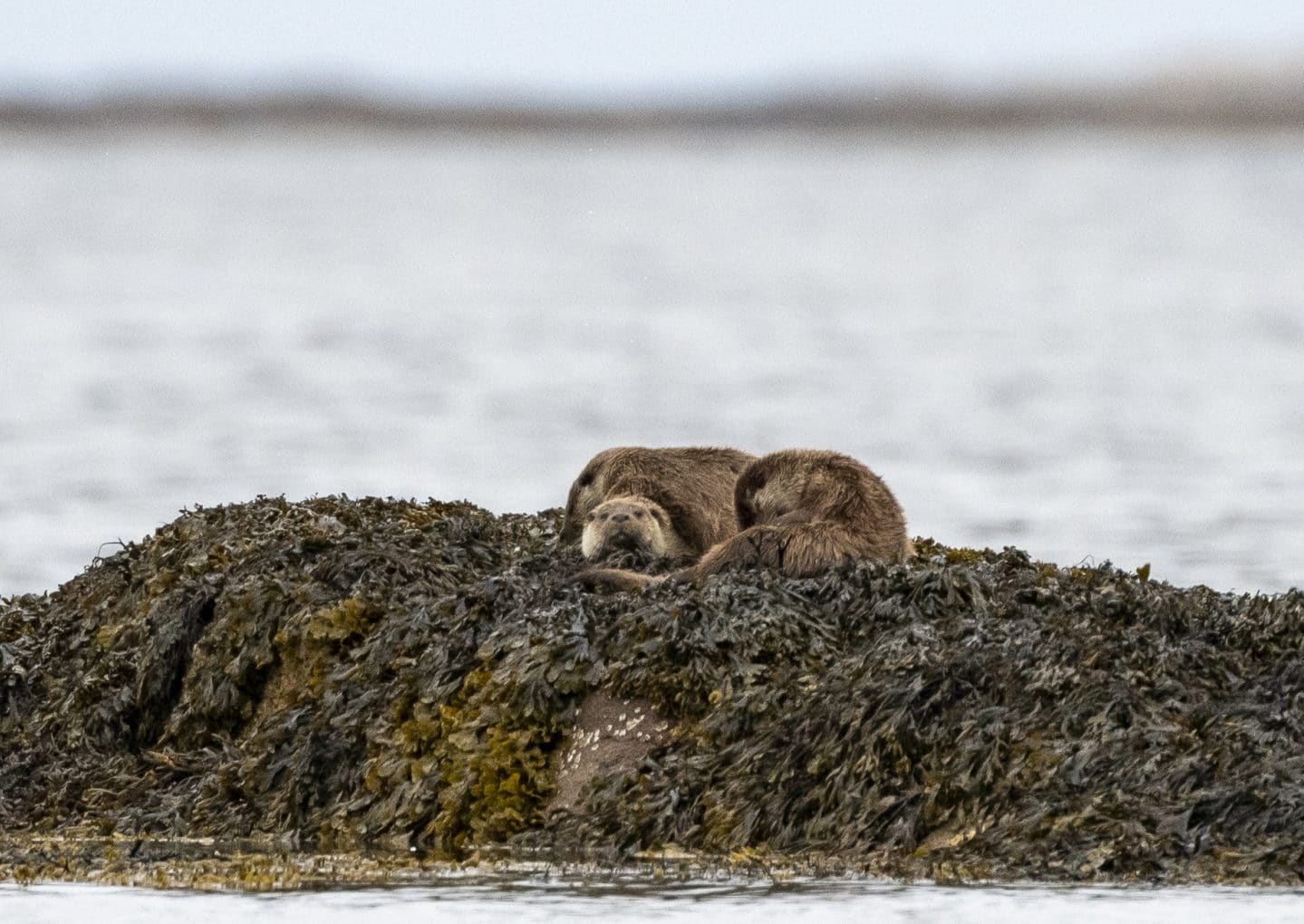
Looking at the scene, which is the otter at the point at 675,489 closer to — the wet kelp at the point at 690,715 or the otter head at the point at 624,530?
the otter head at the point at 624,530

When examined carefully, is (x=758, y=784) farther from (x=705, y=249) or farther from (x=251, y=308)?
(x=705, y=249)

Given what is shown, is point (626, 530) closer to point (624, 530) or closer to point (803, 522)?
point (624, 530)

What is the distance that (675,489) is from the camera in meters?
8.51

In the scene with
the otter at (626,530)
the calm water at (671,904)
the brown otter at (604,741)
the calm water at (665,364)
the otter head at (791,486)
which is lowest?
the calm water at (671,904)

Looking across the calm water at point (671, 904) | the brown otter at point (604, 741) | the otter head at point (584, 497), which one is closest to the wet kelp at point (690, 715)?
the brown otter at point (604, 741)

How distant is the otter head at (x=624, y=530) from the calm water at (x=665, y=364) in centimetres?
471

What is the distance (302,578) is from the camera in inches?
310

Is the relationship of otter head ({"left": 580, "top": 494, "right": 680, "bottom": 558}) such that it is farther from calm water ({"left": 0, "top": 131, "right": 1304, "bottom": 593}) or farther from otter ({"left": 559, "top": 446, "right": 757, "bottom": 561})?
calm water ({"left": 0, "top": 131, "right": 1304, "bottom": 593})

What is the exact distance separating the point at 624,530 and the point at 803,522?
25.5 inches

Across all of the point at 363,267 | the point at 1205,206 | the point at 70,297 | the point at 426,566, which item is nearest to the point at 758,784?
A: the point at 426,566

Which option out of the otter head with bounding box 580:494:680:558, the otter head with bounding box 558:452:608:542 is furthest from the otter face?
the otter head with bounding box 558:452:608:542

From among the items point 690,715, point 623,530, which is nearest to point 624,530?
point 623,530

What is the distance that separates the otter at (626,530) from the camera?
799cm

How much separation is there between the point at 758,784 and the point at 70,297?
3862 centimetres
